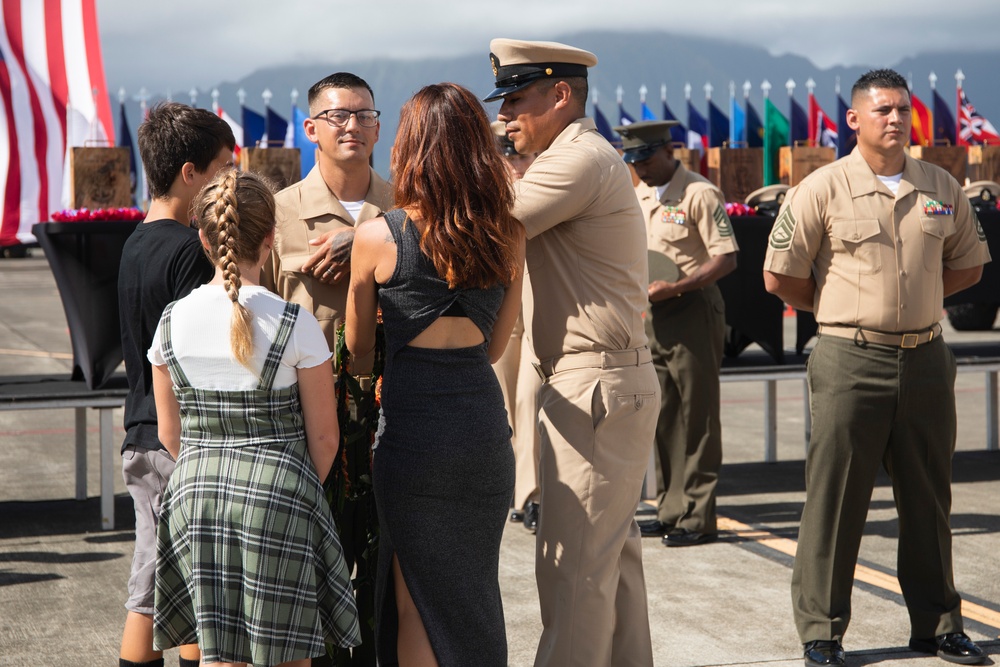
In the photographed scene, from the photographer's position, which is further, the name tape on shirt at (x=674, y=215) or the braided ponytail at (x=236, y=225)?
the name tape on shirt at (x=674, y=215)

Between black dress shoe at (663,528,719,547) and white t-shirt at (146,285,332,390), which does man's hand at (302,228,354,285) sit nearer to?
white t-shirt at (146,285,332,390)

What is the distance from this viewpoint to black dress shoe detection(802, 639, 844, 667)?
396 centimetres

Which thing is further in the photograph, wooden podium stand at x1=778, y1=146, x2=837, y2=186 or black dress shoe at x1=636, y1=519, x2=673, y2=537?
wooden podium stand at x1=778, y1=146, x2=837, y2=186

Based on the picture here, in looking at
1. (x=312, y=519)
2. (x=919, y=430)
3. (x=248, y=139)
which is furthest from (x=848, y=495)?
(x=248, y=139)

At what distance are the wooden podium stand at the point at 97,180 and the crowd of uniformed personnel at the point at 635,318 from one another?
322 cm

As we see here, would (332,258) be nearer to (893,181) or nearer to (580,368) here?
(580,368)

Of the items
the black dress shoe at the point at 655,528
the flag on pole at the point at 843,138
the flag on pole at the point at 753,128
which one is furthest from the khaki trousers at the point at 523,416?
the flag on pole at the point at 753,128

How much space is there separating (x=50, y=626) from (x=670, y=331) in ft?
11.0

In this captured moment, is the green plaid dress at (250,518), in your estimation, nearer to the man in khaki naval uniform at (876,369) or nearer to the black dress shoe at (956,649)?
the man in khaki naval uniform at (876,369)

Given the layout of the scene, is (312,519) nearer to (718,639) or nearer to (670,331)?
(718,639)

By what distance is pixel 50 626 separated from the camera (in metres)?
4.57

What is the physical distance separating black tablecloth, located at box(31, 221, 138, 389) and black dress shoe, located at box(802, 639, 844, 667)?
3.96 m

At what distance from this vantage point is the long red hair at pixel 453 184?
2811mm

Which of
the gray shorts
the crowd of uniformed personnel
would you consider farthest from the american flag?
the gray shorts
